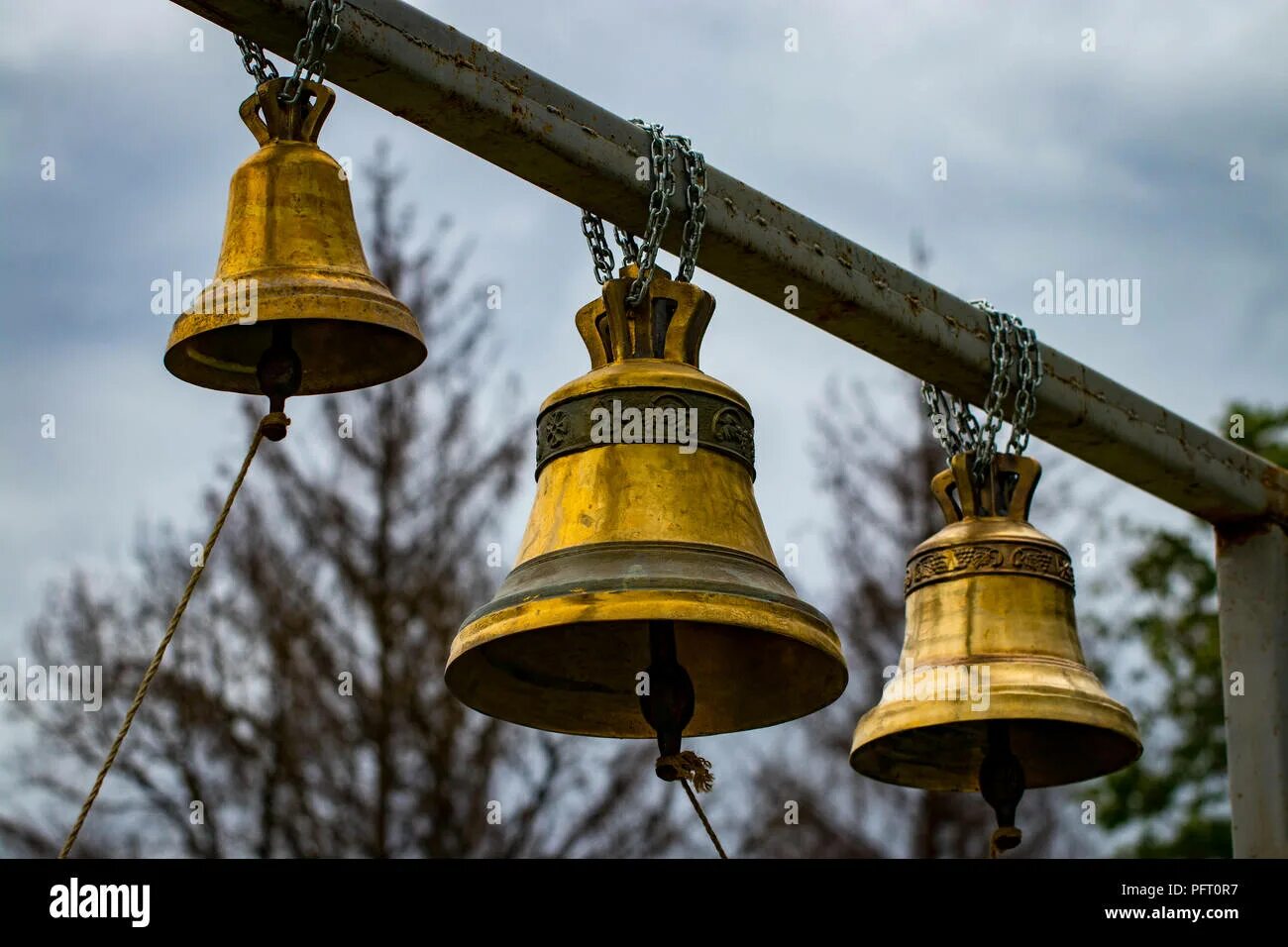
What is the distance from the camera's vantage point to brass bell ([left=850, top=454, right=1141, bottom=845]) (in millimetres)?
6578

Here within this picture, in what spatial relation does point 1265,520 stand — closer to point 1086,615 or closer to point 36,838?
point 36,838

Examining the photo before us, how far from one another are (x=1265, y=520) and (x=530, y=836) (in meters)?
8.67

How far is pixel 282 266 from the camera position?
5.52m

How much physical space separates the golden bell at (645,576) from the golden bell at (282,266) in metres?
0.42

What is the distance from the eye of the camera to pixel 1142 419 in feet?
22.8

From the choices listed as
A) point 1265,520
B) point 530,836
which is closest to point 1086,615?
point 530,836

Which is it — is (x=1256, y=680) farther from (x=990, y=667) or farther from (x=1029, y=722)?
(x=990, y=667)

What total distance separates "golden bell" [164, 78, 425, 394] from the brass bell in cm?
162

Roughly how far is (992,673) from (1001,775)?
10.0 inches

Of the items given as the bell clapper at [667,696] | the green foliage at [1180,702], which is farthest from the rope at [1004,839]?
the green foliage at [1180,702]

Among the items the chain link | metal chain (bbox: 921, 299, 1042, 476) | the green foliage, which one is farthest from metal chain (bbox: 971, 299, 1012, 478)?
the green foliage

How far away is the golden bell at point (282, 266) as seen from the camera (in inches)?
214

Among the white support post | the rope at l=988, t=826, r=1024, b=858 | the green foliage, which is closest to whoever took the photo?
the rope at l=988, t=826, r=1024, b=858

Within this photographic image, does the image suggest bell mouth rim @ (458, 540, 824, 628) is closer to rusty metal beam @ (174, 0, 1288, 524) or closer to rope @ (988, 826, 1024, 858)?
rusty metal beam @ (174, 0, 1288, 524)
